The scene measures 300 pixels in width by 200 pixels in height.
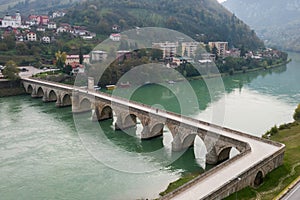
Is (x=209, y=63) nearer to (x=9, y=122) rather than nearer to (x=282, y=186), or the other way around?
(x=9, y=122)

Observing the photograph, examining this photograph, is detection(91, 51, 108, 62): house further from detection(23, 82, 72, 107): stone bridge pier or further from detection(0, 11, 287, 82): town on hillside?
detection(23, 82, 72, 107): stone bridge pier

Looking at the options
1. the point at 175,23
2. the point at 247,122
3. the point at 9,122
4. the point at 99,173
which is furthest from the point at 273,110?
the point at 175,23

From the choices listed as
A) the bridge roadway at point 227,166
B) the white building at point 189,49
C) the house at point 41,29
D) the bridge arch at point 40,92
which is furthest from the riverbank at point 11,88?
the white building at point 189,49

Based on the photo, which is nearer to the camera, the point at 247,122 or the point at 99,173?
the point at 99,173

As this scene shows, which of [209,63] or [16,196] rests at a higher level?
[209,63]

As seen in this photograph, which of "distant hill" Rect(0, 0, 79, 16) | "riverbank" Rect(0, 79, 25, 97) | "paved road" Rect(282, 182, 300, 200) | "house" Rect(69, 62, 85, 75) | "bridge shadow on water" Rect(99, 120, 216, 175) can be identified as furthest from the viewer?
"distant hill" Rect(0, 0, 79, 16)

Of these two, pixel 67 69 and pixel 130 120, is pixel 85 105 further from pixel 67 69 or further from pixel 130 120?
pixel 67 69

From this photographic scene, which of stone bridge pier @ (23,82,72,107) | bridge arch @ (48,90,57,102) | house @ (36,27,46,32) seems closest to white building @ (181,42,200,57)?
house @ (36,27,46,32)
